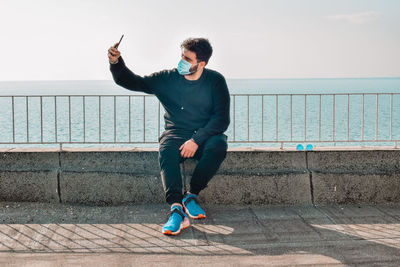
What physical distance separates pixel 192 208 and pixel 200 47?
1.66 meters

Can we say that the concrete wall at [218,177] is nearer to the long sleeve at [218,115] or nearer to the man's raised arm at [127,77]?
the long sleeve at [218,115]

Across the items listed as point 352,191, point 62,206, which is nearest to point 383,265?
point 352,191

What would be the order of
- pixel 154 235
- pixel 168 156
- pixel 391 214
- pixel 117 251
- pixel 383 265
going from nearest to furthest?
pixel 383 265, pixel 117 251, pixel 154 235, pixel 168 156, pixel 391 214

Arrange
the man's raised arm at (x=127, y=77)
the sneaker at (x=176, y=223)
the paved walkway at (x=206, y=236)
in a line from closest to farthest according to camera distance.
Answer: the paved walkway at (x=206, y=236), the sneaker at (x=176, y=223), the man's raised arm at (x=127, y=77)

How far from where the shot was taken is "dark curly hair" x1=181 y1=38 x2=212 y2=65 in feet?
15.1

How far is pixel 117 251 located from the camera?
362cm

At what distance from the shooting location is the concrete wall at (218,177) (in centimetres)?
503

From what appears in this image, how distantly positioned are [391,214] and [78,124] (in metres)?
44.4

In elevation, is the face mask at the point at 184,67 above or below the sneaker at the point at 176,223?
above

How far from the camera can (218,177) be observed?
5020mm

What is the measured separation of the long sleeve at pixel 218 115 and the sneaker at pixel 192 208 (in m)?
0.58

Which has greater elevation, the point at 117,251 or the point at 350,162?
the point at 350,162

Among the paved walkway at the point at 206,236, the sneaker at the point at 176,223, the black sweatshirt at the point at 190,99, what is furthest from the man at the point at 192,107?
the paved walkway at the point at 206,236

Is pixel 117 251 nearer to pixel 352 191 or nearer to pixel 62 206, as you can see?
pixel 62 206
